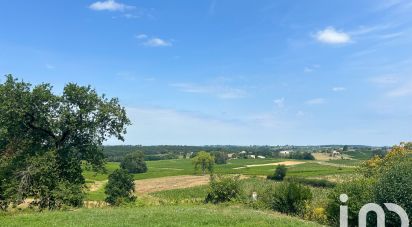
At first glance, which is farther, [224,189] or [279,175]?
[279,175]

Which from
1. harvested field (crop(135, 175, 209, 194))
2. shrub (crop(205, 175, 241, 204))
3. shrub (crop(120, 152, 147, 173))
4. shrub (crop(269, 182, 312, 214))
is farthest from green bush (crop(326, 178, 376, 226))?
shrub (crop(120, 152, 147, 173))

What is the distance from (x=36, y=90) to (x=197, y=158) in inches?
3620

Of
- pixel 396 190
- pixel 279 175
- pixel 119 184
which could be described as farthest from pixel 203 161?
pixel 396 190

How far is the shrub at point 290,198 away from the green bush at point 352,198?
5.01m

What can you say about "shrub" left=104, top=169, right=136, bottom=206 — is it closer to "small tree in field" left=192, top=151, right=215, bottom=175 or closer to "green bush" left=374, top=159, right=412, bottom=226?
"small tree in field" left=192, top=151, right=215, bottom=175

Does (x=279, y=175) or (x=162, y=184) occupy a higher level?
(x=279, y=175)

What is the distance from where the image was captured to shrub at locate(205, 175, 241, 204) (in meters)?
38.4

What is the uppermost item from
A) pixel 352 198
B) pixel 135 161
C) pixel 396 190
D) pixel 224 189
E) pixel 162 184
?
pixel 396 190

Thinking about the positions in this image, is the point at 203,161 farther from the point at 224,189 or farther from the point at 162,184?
the point at 224,189

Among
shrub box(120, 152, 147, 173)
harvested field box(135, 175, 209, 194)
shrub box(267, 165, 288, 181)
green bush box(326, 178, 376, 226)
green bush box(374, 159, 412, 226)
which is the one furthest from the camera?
shrub box(120, 152, 147, 173)

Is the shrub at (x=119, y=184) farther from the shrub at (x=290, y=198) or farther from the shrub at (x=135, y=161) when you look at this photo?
the shrub at (x=135, y=161)

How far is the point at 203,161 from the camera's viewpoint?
125250 mm

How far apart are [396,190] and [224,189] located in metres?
20.3

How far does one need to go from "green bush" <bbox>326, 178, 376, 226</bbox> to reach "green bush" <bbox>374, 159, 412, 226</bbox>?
4.43 feet
